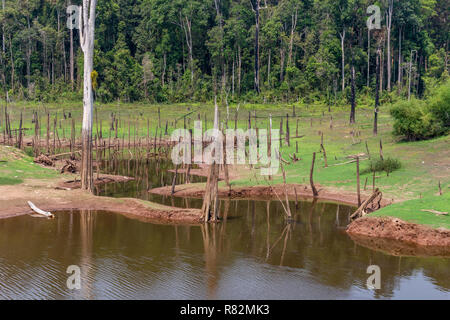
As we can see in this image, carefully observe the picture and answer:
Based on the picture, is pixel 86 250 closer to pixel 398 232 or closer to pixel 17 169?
pixel 398 232

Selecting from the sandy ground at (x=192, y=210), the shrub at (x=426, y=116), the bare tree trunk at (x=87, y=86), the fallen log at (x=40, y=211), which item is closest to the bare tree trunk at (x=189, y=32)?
the shrub at (x=426, y=116)

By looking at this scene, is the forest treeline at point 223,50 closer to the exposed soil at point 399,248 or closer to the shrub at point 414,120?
the shrub at point 414,120

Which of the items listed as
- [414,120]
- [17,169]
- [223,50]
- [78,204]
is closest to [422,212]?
[78,204]

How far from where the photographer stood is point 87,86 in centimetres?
2255

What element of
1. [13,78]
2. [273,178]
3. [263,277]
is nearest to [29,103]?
[13,78]

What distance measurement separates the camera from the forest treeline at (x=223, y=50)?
59094 mm

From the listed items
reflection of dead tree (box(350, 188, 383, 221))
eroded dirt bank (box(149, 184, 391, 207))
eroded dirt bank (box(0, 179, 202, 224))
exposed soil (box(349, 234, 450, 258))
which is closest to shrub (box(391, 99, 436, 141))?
eroded dirt bank (box(149, 184, 391, 207))

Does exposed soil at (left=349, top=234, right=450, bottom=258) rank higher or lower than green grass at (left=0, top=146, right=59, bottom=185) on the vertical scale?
lower

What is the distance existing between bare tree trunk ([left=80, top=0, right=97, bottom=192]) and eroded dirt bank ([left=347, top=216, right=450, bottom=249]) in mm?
10256

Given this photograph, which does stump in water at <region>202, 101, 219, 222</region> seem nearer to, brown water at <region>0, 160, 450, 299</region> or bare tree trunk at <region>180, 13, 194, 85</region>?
brown water at <region>0, 160, 450, 299</region>

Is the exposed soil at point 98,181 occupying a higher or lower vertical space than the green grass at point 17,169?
lower

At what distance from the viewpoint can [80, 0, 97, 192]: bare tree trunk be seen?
22.1m

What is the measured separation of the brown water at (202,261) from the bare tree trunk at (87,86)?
2111 millimetres
